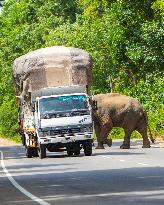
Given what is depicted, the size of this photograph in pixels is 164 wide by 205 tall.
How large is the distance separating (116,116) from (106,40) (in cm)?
2098

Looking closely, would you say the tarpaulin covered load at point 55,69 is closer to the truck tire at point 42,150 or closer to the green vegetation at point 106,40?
the truck tire at point 42,150

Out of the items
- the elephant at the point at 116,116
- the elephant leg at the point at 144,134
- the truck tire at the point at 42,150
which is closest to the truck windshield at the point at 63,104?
the truck tire at the point at 42,150

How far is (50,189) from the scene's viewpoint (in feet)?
72.7

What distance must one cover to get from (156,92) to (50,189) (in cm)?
3979

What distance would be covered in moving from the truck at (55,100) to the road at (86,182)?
3036 millimetres

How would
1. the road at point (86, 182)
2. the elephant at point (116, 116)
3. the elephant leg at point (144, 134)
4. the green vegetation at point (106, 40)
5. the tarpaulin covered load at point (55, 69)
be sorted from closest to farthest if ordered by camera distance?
1. the road at point (86, 182)
2. the tarpaulin covered load at point (55, 69)
3. the elephant leg at point (144, 134)
4. the elephant at point (116, 116)
5. the green vegetation at point (106, 40)

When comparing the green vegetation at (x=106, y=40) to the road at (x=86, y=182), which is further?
the green vegetation at (x=106, y=40)

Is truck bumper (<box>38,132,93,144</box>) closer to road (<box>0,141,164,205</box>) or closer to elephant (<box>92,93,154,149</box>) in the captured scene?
road (<box>0,141,164,205</box>)

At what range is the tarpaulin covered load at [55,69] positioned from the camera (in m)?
41.4

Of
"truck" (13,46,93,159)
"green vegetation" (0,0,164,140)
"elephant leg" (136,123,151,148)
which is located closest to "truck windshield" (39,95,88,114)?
"truck" (13,46,93,159)

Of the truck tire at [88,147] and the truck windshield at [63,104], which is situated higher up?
the truck windshield at [63,104]

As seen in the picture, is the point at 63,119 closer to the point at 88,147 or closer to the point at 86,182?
the point at 88,147

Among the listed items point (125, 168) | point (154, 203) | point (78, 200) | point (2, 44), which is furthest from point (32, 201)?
point (2, 44)

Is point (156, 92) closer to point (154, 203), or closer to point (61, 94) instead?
point (61, 94)
